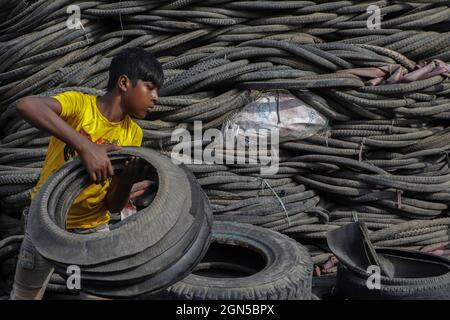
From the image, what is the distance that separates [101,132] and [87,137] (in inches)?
3.5

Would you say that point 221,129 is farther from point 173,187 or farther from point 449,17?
point 449,17

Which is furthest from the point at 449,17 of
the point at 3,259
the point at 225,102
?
the point at 3,259

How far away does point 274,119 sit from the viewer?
3111 millimetres

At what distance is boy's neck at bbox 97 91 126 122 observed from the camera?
2422 mm

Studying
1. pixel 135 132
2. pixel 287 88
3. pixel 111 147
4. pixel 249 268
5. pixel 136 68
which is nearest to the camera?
pixel 111 147

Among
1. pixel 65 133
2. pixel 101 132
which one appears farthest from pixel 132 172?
pixel 65 133

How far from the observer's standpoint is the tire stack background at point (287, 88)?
3.06 metres

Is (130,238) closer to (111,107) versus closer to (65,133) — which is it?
(65,133)

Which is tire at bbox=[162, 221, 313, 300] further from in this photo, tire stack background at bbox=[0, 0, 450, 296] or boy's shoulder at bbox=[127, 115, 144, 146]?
boy's shoulder at bbox=[127, 115, 144, 146]

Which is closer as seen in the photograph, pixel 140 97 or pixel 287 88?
pixel 140 97

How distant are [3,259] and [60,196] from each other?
100cm

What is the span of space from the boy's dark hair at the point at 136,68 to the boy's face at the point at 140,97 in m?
0.02

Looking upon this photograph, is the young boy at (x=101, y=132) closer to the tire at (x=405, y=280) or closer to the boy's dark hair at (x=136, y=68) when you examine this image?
the boy's dark hair at (x=136, y=68)

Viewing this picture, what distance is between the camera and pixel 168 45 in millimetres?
3123
